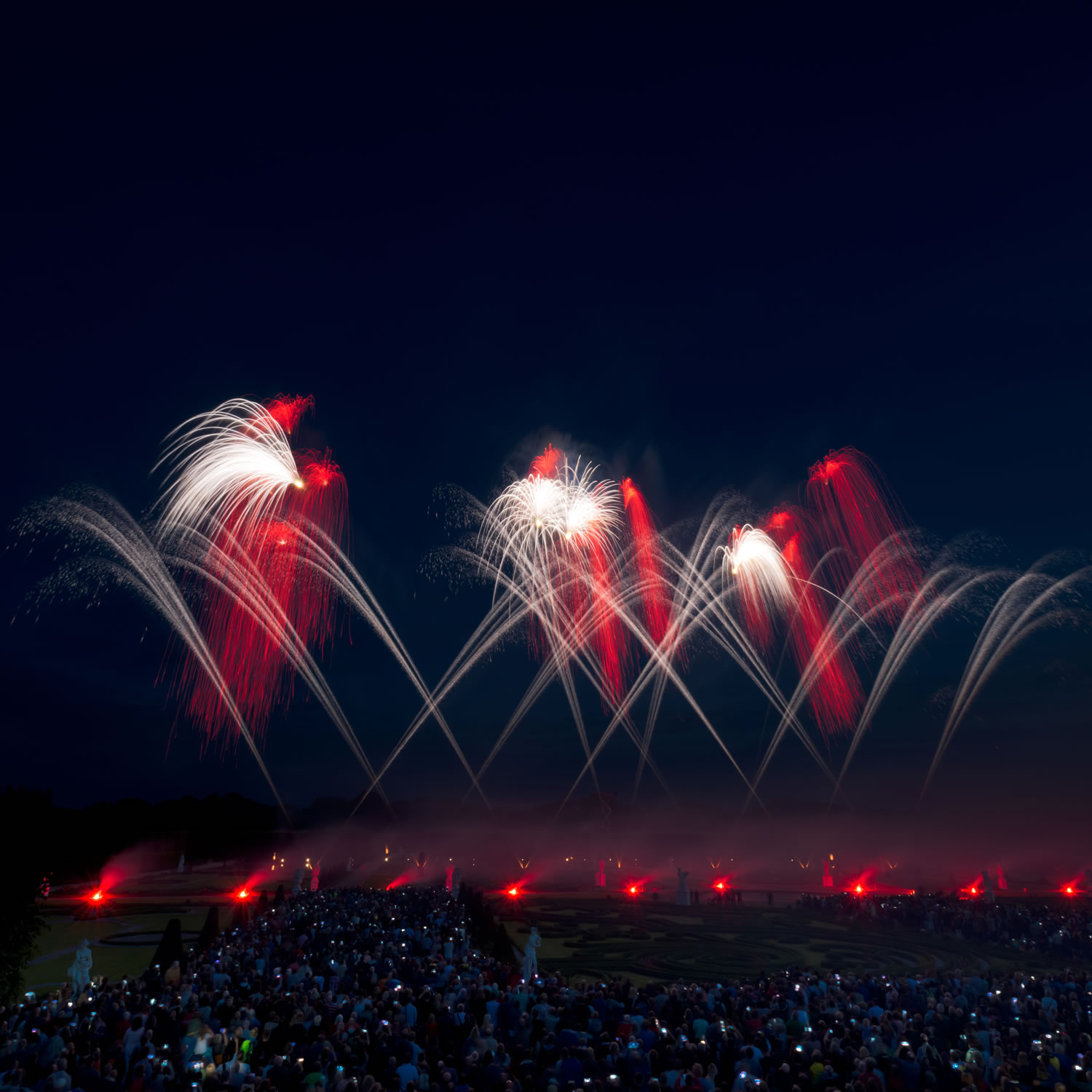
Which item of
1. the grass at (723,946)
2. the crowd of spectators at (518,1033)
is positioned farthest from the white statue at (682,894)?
the crowd of spectators at (518,1033)

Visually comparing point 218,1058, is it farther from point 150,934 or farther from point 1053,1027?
point 150,934

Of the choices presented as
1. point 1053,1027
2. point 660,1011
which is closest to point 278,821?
point 660,1011

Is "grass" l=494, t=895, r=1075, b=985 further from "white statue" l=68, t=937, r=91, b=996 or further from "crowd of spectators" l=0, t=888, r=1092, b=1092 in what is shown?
"white statue" l=68, t=937, r=91, b=996

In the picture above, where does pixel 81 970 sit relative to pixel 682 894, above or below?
above

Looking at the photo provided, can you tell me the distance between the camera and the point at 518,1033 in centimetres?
1288

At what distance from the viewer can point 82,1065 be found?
33.1ft

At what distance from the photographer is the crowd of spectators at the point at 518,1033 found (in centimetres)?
1030

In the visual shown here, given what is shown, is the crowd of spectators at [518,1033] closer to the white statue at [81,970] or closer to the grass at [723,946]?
the white statue at [81,970]

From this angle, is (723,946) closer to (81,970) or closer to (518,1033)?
(518,1033)

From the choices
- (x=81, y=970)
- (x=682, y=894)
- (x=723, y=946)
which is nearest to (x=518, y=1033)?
(x=81, y=970)

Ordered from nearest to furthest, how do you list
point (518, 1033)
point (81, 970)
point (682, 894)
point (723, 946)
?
point (518, 1033)
point (81, 970)
point (723, 946)
point (682, 894)

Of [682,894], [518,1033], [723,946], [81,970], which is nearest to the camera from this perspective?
Answer: [518,1033]

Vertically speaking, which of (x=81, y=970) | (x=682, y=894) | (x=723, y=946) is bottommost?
(x=682, y=894)

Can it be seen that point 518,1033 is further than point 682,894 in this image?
No
